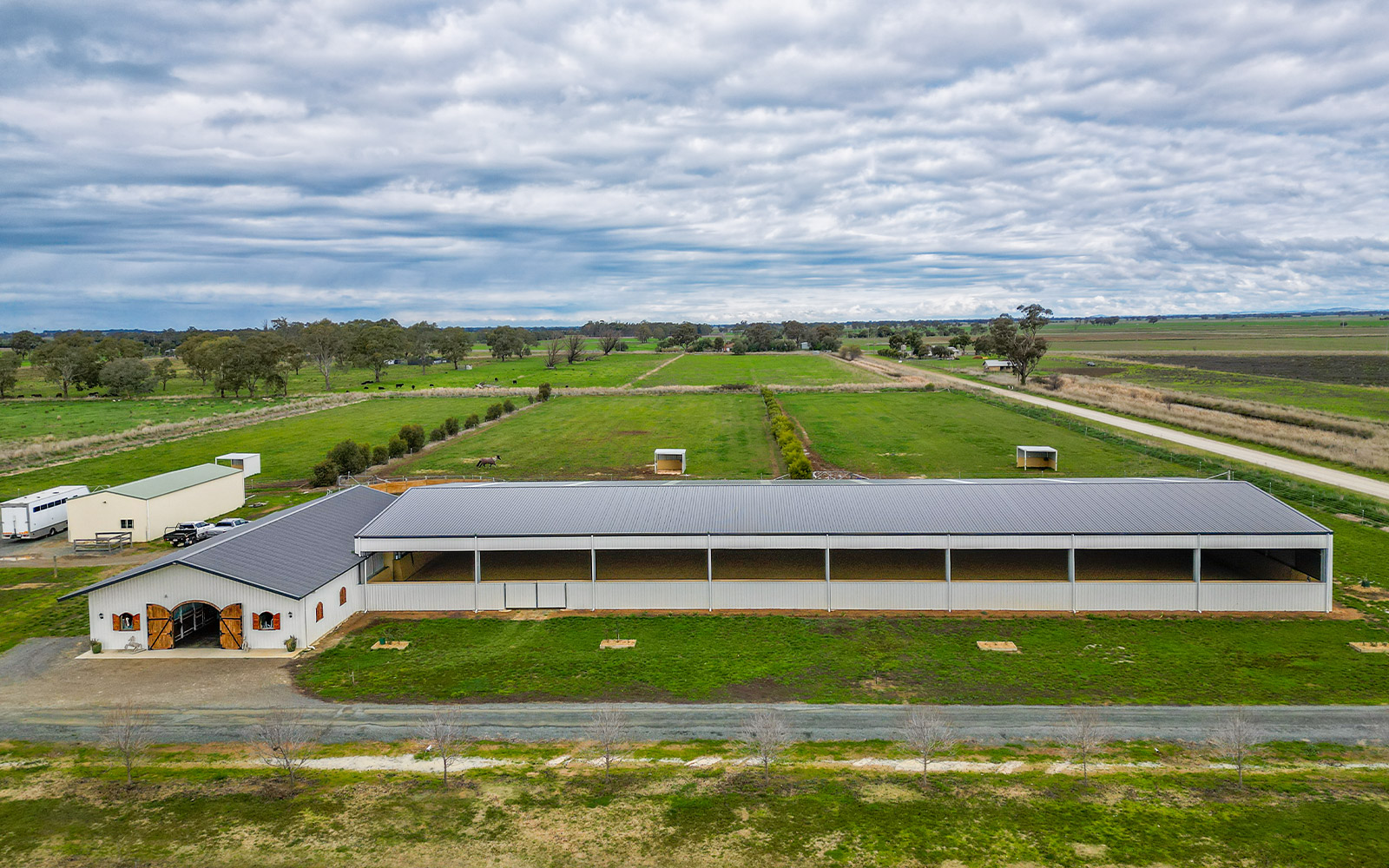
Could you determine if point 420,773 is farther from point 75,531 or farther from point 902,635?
point 75,531

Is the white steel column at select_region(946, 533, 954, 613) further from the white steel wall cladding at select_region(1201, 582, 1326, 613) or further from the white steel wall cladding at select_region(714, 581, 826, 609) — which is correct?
the white steel wall cladding at select_region(1201, 582, 1326, 613)

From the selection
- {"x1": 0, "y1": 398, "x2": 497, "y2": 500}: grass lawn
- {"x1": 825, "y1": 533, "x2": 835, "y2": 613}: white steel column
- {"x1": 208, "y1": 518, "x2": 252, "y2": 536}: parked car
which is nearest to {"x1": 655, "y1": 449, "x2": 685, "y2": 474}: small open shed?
{"x1": 208, "y1": 518, "x2": 252, "y2": 536}: parked car

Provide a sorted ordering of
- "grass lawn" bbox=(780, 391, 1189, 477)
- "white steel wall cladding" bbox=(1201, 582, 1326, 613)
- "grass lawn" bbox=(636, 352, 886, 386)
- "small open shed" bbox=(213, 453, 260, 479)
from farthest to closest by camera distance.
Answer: "grass lawn" bbox=(636, 352, 886, 386), "grass lawn" bbox=(780, 391, 1189, 477), "small open shed" bbox=(213, 453, 260, 479), "white steel wall cladding" bbox=(1201, 582, 1326, 613)

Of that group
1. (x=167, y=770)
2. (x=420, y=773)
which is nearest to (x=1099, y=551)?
(x=420, y=773)

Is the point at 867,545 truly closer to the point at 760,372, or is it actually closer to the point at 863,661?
the point at 863,661

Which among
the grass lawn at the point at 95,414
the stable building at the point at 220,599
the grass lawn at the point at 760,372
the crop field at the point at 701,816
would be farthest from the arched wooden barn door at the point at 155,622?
the grass lawn at the point at 760,372

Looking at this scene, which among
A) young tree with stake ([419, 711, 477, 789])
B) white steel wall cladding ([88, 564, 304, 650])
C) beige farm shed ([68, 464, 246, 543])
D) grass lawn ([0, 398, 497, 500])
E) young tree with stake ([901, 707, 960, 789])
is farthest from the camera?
grass lawn ([0, 398, 497, 500])
